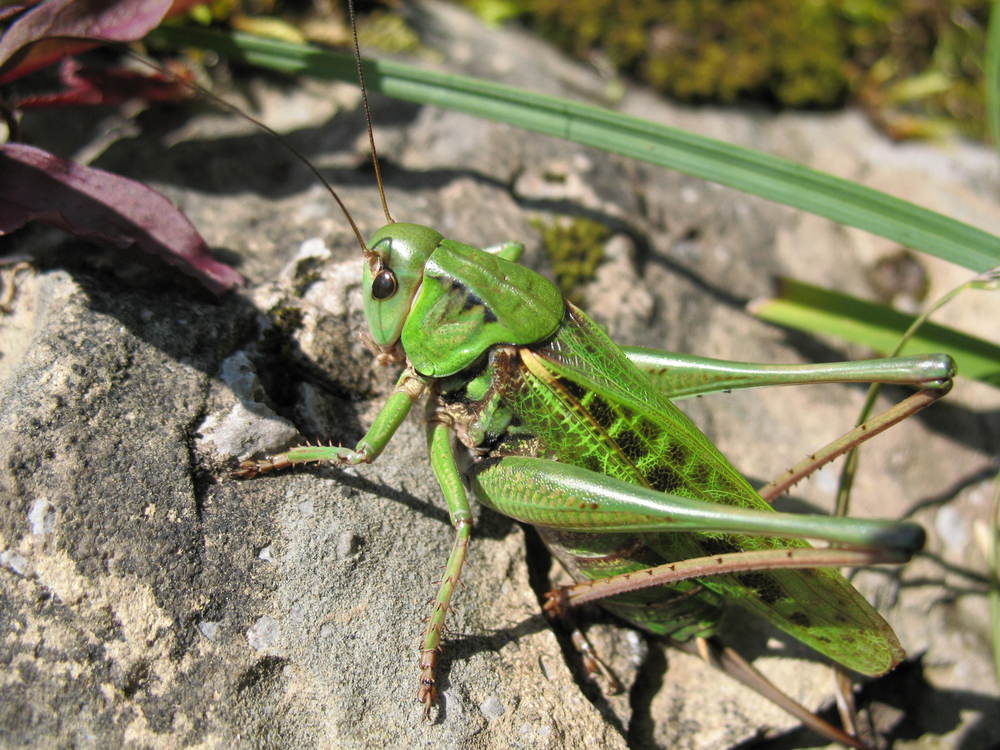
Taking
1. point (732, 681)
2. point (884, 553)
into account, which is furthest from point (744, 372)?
point (732, 681)

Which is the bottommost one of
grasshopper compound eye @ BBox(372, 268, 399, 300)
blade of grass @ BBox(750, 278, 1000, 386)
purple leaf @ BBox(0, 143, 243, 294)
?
purple leaf @ BBox(0, 143, 243, 294)

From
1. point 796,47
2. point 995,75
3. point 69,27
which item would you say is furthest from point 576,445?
point 796,47

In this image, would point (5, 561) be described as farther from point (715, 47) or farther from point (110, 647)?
point (715, 47)

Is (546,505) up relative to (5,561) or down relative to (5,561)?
up

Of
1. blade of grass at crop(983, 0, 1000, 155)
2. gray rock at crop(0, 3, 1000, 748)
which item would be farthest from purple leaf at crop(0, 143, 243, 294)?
blade of grass at crop(983, 0, 1000, 155)

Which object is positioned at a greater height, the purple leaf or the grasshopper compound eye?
the grasshopper compound eye

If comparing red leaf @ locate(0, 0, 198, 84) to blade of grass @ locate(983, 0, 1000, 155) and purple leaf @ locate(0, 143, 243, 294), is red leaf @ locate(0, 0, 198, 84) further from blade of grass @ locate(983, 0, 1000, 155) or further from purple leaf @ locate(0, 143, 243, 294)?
blade of grass @ locate(983, 0, 1000, 155)

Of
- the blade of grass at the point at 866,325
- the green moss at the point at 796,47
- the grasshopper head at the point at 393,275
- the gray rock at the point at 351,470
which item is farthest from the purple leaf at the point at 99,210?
the green moss at the point at 796,47
